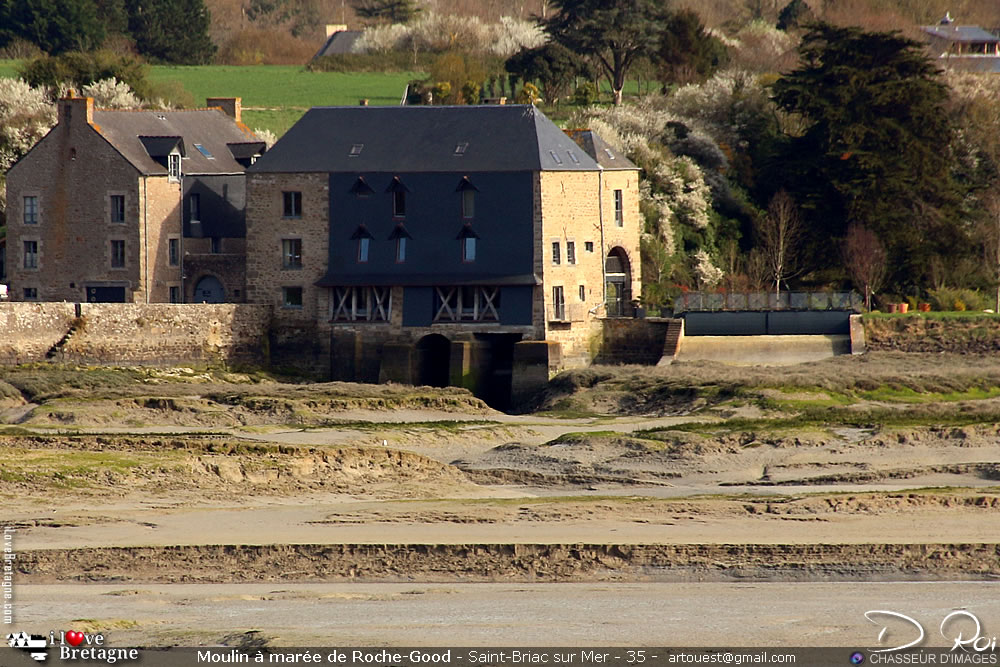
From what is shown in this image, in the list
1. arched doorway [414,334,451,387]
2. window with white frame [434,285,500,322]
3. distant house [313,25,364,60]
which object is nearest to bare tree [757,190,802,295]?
window with white frame [434,285,500,322]

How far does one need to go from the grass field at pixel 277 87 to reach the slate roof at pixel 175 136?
10879mm

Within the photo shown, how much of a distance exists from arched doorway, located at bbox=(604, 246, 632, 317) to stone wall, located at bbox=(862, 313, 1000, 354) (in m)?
6.84

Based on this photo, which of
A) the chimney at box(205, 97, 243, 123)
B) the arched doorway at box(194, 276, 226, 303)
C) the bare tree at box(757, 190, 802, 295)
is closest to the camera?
the arched doorway at box(194, 276, 226, 303)

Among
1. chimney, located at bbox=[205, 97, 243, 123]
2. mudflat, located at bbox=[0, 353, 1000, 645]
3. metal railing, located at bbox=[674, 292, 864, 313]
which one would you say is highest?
chimney, located at bbox=[205, 97, 243, 123]

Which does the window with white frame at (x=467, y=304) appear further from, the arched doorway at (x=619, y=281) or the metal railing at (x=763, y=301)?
the metal railing at (x=763, y=301)

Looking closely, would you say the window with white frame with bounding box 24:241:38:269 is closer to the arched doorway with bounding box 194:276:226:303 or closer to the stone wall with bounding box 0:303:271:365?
the arched doorway with bounding box 194:276:226:303

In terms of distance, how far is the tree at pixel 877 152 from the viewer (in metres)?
55.0

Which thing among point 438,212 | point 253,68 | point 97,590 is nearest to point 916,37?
point 253,68

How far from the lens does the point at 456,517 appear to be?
1062 inches

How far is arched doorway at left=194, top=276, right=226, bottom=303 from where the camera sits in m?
53.1

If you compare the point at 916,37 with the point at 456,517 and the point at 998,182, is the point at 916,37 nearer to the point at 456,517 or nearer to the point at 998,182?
the point at 998,182

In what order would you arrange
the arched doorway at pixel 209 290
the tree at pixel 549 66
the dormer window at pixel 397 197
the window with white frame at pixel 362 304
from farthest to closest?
the tree at pixel 549 66 → the arched doorway at pixel 209 290 → the dormer window at pixel 397 197 → the window with white frame at pixel 362 304

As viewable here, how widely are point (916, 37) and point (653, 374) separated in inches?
1539

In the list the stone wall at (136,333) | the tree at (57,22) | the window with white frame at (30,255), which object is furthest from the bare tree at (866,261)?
the tree at (57,22)
